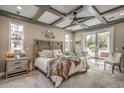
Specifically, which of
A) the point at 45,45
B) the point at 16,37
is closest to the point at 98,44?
the point at 45,45

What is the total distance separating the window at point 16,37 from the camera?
3808mm

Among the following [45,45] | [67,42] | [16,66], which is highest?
[67,42]

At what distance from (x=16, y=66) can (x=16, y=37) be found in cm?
145

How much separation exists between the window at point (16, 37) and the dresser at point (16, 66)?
2.44ft

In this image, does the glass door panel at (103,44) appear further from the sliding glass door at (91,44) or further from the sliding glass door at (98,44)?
the sliding glass door at (91,44)

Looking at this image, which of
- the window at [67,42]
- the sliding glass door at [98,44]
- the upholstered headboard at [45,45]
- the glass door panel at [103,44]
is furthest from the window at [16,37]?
the glass door panel at [103,44]

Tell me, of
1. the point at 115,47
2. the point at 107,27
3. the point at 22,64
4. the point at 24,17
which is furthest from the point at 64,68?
the point at 107,27

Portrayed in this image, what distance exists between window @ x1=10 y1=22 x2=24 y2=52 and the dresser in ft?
2.44

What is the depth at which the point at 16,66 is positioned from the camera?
334 cm

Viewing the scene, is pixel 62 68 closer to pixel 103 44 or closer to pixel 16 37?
pixel 16 37

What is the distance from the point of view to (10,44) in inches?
146

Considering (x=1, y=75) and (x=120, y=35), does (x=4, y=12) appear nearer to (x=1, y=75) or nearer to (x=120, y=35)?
(x=1, y=75)
